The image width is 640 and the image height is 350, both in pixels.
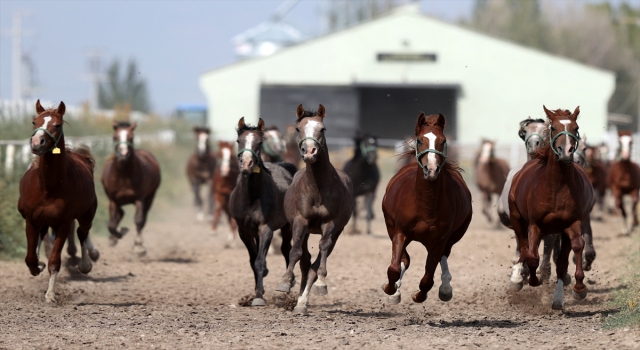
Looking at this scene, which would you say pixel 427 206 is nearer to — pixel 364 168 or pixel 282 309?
pixel 282 309

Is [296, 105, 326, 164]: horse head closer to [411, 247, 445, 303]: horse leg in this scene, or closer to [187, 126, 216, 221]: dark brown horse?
[411, 247, 445, 303]: horse leg

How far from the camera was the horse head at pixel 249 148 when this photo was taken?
10.6 m

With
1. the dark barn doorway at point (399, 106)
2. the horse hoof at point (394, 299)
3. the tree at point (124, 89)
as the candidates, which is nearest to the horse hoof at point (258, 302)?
the horse hoof at point (394, 299)

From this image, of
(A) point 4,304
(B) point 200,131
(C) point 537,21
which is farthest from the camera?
(C) point 537,21

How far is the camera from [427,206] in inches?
354

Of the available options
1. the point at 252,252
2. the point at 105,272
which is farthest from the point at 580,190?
the point at 105,272

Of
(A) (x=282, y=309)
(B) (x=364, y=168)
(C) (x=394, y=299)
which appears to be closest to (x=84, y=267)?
(A) (x=282, y=309)

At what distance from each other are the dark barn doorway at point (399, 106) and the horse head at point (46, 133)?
105ft

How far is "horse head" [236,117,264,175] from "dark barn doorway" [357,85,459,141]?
31054 millimetres

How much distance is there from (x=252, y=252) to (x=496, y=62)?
3228 cm

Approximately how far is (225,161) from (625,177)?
8548mm

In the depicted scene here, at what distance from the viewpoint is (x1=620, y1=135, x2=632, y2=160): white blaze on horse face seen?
19719mm

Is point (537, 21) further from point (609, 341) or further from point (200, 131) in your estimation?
point (609, 341)

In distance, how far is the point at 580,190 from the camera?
9.57 metres
